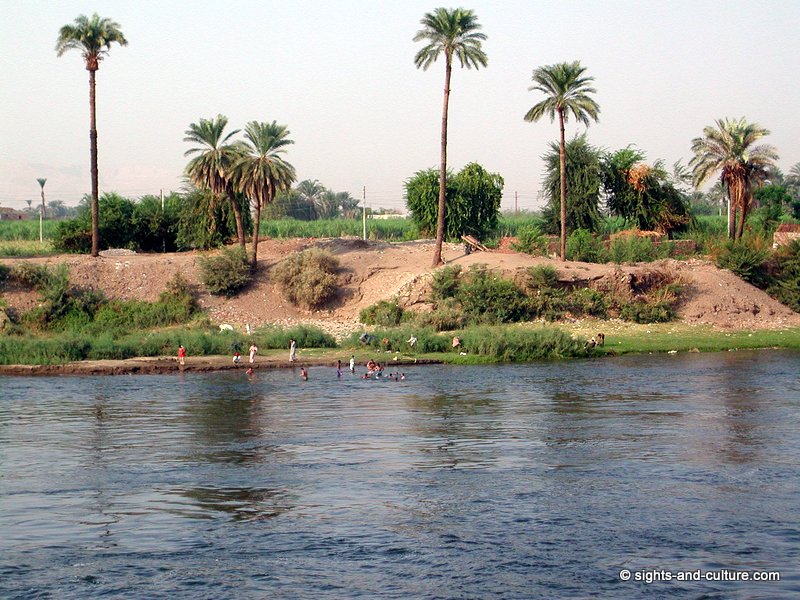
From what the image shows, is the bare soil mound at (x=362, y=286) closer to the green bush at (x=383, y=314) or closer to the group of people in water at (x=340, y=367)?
the green bush at (x=383, y=314)

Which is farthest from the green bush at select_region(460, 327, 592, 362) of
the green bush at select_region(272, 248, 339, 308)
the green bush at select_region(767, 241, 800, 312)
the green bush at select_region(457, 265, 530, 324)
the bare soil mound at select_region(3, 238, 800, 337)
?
the green bush at select_region(767, 241, 800, 312)

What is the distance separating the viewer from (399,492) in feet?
71.2

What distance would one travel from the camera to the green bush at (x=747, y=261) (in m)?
62.1

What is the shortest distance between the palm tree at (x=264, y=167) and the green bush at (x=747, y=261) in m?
26.4

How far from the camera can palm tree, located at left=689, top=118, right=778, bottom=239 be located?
67062mm

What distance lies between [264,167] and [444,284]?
1200 centimetres

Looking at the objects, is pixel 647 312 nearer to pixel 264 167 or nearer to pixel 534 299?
pixel 534 299

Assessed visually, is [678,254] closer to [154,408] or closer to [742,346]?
[742,346]

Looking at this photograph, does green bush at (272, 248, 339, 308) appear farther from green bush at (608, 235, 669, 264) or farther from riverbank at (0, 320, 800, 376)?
green bush at (608, 235, 669, 264)

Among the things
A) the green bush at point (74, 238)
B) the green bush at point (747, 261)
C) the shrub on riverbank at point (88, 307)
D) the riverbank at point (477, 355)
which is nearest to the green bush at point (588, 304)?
the riverbank at point (477, 355)

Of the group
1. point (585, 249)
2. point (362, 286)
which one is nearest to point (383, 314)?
point (362, 286)

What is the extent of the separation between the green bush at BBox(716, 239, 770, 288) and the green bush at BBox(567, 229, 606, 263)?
791 centimetres

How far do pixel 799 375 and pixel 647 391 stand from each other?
7.61 m

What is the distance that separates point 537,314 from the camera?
56.5 meters
